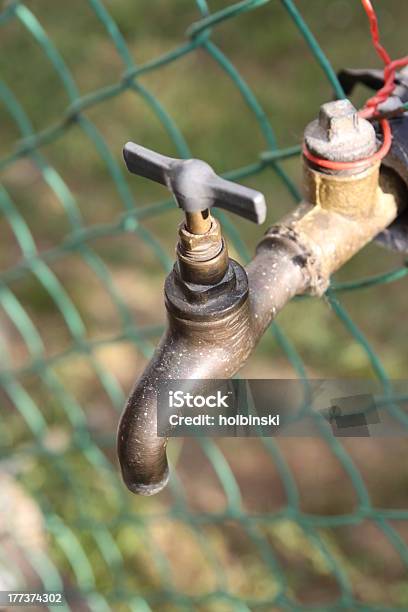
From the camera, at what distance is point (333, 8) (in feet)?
8.68

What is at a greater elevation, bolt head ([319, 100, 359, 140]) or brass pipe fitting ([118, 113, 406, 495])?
bolt head ([319, 100, 359, 140])

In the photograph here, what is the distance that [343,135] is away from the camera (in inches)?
23.2

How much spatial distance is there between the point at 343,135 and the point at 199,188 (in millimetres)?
150

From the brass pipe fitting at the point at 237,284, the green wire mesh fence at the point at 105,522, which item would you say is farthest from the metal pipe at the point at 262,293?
the green wire mesh fence at the point at 105,522

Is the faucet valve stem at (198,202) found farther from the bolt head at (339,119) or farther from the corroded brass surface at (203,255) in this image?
the bolt head at (339,119)

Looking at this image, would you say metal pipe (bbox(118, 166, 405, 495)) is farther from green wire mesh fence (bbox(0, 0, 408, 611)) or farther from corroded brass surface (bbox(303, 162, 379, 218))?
green wire mesh fence (bbox(0, 0, 408, 611))

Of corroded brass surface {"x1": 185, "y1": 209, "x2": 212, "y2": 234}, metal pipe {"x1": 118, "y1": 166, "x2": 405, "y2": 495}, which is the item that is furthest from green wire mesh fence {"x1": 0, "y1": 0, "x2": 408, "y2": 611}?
corroded brass surface {"x1": 185, "y1": 209, "x2": 212, "y2": 234}

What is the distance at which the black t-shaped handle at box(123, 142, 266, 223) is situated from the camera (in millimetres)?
478

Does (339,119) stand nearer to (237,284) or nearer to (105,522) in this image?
(237,284)

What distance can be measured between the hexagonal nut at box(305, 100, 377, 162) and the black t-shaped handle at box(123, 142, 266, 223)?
0.42 feet

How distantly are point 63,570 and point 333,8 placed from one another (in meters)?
1.93

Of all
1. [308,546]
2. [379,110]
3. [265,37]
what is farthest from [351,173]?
[265,37]

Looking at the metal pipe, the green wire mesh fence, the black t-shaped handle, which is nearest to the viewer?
the black t-shaped handle

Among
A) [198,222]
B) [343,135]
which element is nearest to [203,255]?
[198,222]
